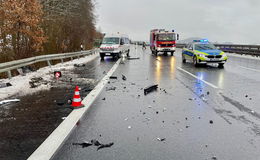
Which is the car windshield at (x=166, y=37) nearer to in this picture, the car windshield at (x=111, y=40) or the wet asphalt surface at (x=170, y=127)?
the car windshield at (x=111, y=40)

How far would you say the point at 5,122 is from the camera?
5.22m

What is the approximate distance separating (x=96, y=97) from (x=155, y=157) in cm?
442

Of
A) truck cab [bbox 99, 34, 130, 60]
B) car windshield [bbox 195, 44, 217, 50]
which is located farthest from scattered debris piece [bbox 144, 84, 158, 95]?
truck cab [bbox 99, 34, 130, 60]

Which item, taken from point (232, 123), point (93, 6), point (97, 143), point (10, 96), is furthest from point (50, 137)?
point (93, 6)

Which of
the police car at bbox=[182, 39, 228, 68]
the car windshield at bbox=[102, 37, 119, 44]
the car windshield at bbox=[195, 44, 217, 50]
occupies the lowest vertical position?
the police car at bbox=[182, 39, 228, 68]

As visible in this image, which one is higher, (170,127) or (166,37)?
(166,37)

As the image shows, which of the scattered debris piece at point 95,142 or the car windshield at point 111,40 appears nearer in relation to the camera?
the scattered debris piece at point 95,142

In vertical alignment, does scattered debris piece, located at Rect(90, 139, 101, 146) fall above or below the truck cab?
below

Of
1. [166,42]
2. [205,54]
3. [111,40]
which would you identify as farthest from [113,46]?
[205,54]

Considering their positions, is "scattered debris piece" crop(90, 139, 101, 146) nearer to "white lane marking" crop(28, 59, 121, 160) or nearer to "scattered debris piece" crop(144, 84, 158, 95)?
"white lane marking" crop(28, 59, 121, 160)

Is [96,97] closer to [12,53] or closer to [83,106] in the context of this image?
[83,106]

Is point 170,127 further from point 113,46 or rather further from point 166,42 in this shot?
point 166,42

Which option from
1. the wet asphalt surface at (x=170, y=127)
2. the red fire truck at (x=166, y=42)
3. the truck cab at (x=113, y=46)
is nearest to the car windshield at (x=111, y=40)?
the truck cab at (x=113, y=46)

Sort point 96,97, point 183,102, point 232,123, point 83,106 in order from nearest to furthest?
1. point 232,123
2. point 83,106
3. point 183,102
4. point 96,97
